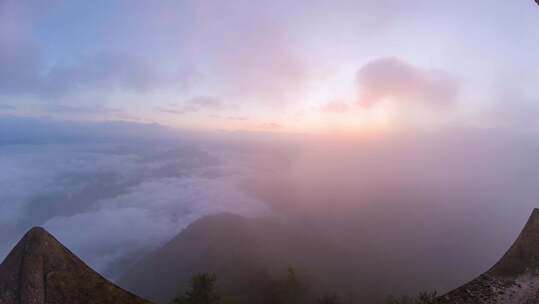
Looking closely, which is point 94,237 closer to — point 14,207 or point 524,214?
point 14,207

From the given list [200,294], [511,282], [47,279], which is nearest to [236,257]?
[200,294]

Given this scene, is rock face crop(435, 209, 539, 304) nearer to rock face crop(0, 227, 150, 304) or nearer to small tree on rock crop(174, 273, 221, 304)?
rock face crop(0, 227, 150, 304)

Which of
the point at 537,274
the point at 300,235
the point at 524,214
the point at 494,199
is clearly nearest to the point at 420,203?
the point at 494,199

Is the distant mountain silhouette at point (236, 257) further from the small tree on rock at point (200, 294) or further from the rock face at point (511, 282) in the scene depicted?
the rock face at point (511, 282)

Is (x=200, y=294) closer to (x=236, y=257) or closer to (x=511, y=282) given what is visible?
(x=511, y=282)

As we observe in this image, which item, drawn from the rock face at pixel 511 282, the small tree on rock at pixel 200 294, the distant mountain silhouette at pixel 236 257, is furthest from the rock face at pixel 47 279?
the distant mountain silhouette at pixel 236 257

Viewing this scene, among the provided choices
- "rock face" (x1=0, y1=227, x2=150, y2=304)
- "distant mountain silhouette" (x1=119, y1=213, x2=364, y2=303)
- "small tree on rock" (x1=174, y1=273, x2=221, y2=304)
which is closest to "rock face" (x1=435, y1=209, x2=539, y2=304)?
"rock face" (x1=0, y1=227, x2=150, y2=304)
